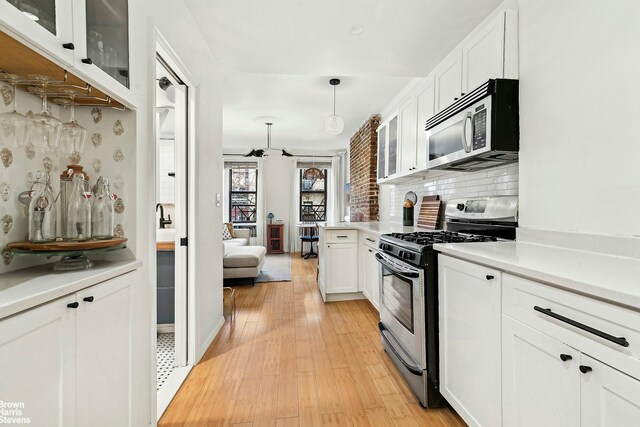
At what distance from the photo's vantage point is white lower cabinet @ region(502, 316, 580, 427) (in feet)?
2.92

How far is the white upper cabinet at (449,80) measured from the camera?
6.84 feet

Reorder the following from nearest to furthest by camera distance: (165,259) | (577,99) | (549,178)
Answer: (577,99) < (549,178) < (165,259)

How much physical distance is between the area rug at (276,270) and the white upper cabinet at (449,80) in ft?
10.9

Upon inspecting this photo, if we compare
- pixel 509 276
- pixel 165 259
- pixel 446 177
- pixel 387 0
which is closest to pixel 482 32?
pixel 387 0

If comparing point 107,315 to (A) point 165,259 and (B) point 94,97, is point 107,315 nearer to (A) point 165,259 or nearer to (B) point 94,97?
(B) point 94,97

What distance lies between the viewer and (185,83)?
206 cm

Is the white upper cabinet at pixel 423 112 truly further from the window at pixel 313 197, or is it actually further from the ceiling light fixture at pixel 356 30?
the window at pixel 313 197

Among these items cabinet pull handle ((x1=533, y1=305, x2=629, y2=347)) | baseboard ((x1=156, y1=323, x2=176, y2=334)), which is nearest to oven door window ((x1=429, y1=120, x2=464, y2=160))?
cabinet pull handle ((x1=533, y1=305, x2=629, y2=347))

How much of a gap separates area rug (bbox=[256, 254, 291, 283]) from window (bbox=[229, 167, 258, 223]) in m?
1.48

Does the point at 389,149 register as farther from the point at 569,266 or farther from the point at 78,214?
the point at 78,214

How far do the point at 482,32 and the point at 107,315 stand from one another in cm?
249

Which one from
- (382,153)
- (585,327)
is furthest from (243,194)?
(585,327)

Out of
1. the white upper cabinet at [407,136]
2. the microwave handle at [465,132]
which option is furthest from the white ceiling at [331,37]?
the microwave handle at [465,132]

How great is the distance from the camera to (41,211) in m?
1.04
